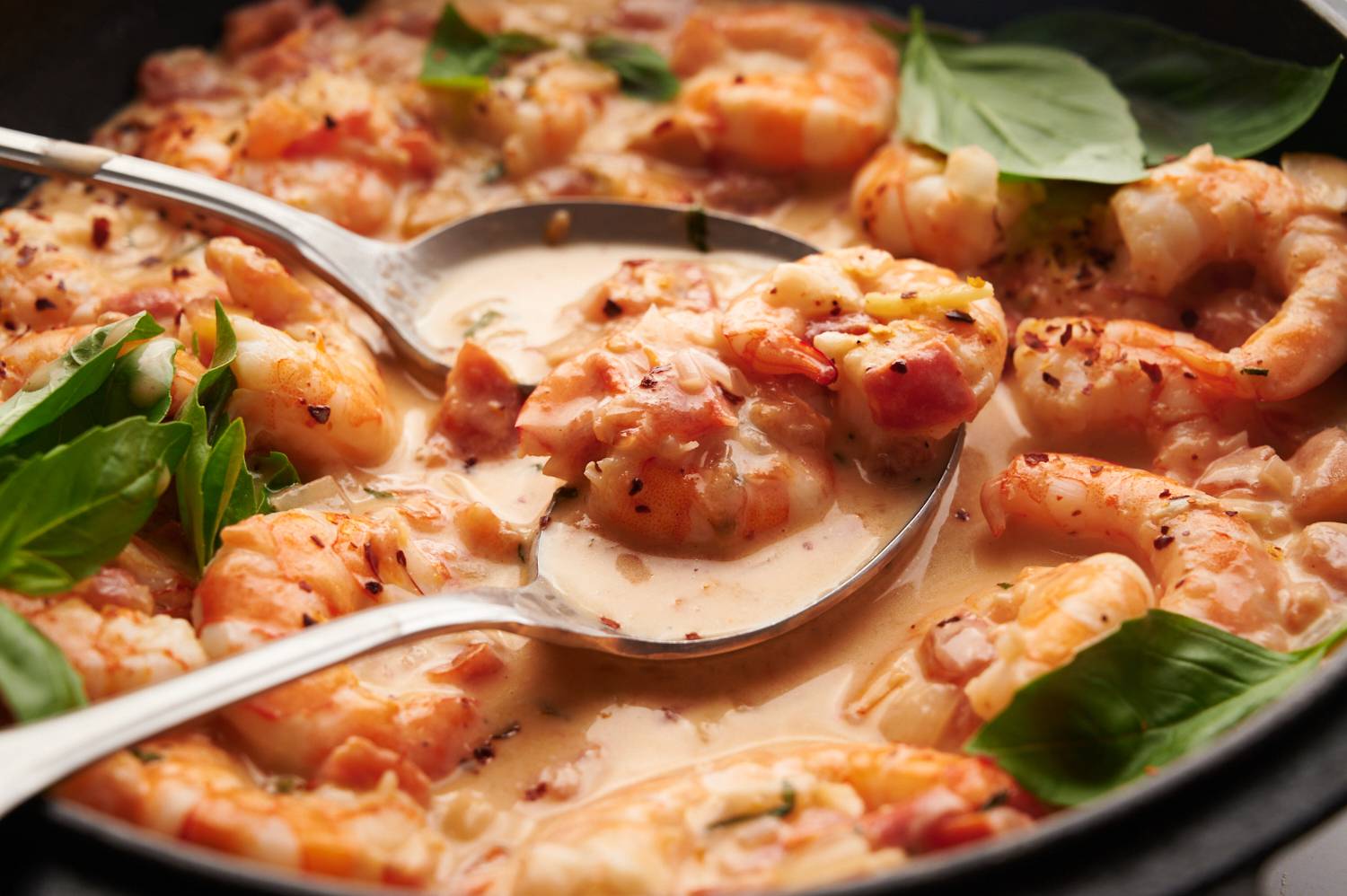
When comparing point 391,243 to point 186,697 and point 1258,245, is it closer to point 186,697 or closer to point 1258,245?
point 186,697

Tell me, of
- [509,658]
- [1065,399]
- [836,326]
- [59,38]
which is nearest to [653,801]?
[509,658]

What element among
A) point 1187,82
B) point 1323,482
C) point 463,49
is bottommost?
point 1323,482

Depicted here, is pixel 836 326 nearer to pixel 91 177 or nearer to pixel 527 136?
pixel 527 136

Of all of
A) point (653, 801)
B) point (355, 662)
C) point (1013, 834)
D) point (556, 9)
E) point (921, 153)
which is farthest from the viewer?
point (556, 9)

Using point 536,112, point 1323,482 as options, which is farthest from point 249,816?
point 536,112

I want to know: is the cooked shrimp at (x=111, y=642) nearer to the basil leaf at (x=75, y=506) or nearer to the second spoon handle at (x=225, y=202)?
the basil leaf at (x=75, y=506)

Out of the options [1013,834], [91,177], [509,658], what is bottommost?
[509,658]

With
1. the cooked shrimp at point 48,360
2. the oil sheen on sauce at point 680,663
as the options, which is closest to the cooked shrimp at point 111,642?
the oil sheen on sauce at point 680,663

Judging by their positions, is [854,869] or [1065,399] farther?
[1065,399]
